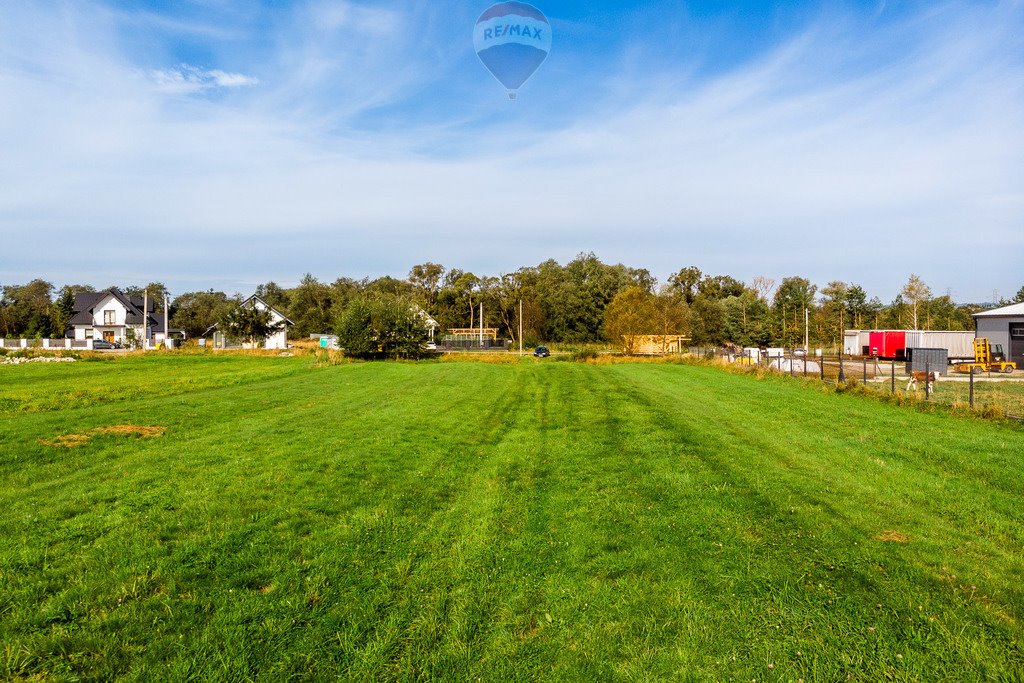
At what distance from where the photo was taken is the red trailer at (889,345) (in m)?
50.7

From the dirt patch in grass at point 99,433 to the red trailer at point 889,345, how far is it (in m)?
55.7

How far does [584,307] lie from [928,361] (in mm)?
52559

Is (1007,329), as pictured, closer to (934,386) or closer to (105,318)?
(934,386)

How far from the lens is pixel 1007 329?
4209cm

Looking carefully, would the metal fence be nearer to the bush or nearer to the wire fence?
the bush

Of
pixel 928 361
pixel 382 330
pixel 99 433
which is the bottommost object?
pixel 99 433

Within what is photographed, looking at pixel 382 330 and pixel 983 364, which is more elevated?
pixel 382 330

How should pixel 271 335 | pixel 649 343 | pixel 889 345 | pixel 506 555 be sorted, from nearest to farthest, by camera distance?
pixel 506 555, pixel 889 345, pixel 649 343, pixel 271 335

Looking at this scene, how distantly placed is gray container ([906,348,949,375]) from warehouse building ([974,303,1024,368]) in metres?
14.1

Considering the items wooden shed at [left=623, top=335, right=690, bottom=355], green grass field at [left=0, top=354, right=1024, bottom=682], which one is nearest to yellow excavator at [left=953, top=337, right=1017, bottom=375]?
wooden shed at [left=623, top=335, right=690, bottom=355]

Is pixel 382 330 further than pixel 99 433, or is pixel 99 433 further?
pixel 382 330

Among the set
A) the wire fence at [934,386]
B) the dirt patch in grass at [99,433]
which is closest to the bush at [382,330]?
the wire fence at [934,386]

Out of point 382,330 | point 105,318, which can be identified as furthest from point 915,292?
point 105,318

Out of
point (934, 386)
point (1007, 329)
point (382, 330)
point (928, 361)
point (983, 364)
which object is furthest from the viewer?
point (382, 330)
